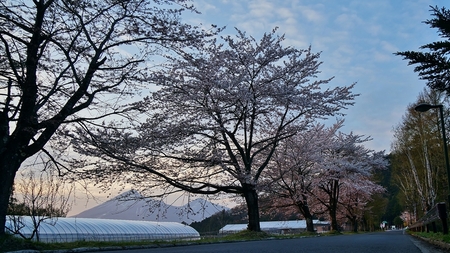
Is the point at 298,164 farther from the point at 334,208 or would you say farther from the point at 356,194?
the point at 356,194

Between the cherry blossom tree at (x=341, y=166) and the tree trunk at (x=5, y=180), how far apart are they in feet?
68.6

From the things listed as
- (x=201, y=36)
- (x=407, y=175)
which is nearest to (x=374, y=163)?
(x=407, y=175)

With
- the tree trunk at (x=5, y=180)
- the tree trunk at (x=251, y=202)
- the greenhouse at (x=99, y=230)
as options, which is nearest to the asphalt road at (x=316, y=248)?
the tree trunk at (x=5, y=180)

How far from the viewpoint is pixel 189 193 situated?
1770cm

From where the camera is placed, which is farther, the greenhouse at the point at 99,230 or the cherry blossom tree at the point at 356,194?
the cherry blossom tree at the point at 356,194

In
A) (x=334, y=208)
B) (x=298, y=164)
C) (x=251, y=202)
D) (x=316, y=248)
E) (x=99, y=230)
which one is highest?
(x=298, y=164)

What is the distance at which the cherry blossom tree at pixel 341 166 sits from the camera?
28453 millimetres

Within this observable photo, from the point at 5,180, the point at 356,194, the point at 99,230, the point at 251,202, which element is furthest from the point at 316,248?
the point at 356,194

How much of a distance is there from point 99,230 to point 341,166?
697 inches

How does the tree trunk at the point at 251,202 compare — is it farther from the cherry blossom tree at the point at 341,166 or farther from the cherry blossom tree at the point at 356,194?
the cherry blossom tree at the point at 356,194

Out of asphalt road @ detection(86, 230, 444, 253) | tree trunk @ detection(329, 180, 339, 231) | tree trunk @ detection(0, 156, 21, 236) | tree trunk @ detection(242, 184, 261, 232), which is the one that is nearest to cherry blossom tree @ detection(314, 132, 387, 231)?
tree trunk @ detection(329, 180, 339, 231)

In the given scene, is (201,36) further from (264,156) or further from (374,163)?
(374,163)

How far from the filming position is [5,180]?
8.62 metres

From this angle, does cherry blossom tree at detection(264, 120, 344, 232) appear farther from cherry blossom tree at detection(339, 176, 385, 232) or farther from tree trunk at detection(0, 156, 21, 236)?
tree trunk at detection(0, 156, 21, 236)
